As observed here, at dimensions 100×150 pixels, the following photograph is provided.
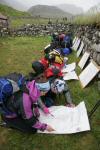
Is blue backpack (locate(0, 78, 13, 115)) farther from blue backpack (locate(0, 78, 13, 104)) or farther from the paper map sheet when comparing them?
the paper map sheet

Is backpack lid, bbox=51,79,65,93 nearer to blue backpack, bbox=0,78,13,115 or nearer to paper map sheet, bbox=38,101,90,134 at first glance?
paper map sheet, bbox=38,101,90,134

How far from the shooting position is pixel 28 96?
477cm

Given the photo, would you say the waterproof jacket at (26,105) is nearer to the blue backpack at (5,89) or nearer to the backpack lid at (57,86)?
the blue backpack at (5,89)

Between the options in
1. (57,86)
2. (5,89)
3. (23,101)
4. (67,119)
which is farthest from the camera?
(57,86)

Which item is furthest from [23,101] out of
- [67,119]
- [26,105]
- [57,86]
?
[57,86]

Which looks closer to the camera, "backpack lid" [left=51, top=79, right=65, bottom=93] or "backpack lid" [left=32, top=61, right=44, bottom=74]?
"backpack lid" [left=51, top=79, right=65, bottom=93]

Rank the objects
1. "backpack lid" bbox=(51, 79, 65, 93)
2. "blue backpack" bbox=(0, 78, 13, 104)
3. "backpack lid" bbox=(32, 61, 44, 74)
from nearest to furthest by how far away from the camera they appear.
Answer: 1. "blue backpack" bbox=(0, 78, 13, 104)
2. "backpack lid" bbox=(51, 79, 65, 93)
3. "backpack lid" bbox=(32, 61, 44, 74)

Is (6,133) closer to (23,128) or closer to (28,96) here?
(23,128)

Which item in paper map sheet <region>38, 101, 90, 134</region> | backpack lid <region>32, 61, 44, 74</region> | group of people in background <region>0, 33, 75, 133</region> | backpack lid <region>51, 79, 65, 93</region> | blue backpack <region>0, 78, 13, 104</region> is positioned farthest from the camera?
backpack lid <region>32, 61, 44, 74</region>

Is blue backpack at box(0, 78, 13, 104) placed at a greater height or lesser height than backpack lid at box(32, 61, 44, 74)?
greater

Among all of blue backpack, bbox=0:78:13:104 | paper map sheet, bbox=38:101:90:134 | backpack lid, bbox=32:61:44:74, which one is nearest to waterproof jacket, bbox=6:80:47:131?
blue backpack, bbox=0:78:13:104

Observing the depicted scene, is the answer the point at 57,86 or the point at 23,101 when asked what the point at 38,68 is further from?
the point at 23,101

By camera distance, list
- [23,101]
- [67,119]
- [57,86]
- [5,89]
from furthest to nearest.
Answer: [57,86] → [67,119] → [23,101] → [5,89]

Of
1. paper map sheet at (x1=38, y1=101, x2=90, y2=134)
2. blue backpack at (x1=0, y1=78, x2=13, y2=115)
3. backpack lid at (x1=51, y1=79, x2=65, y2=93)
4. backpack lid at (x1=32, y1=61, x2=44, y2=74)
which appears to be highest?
blue backpack at (x1=0, y1=78, x2=13, y2=115)
